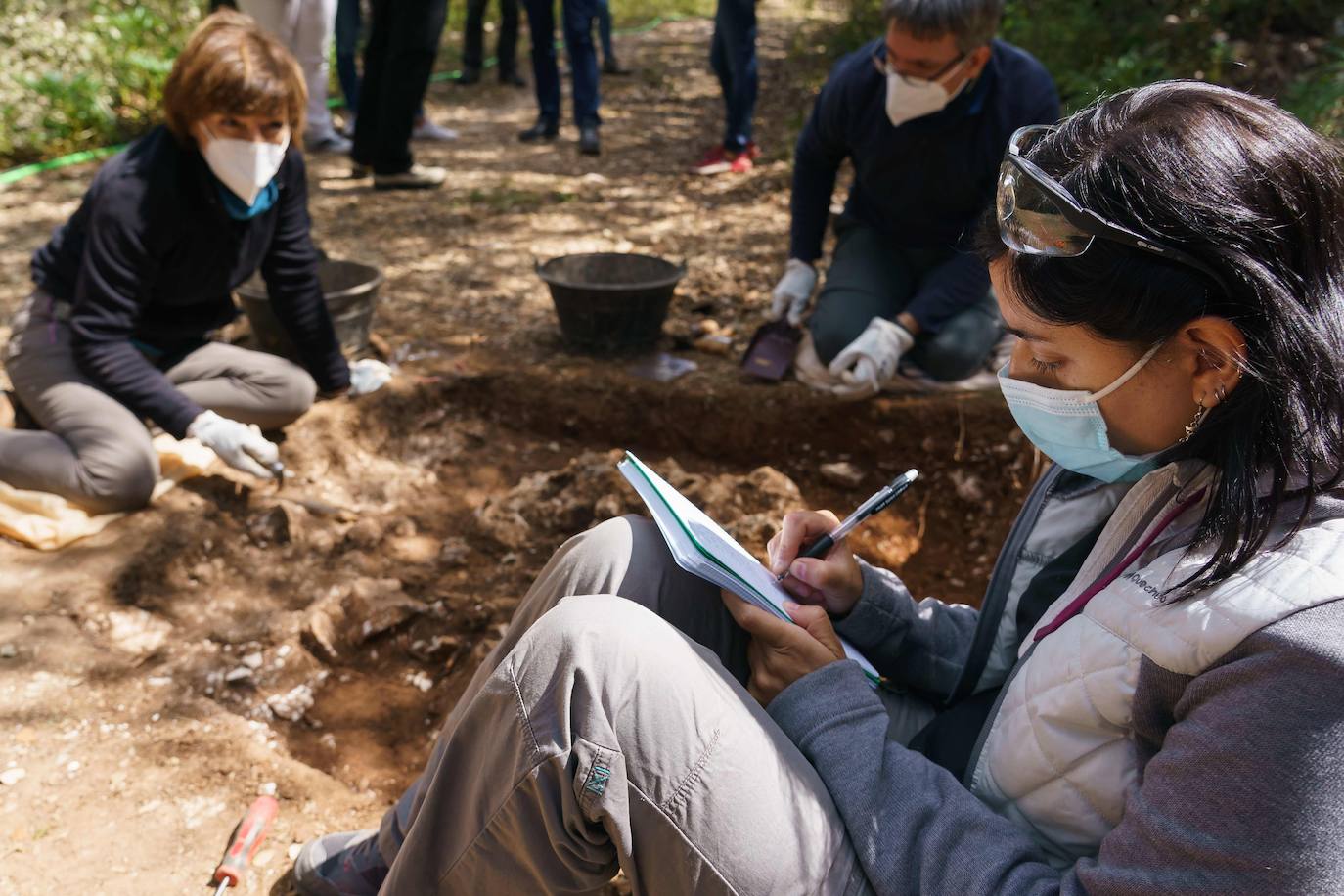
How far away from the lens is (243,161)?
278 centimetres

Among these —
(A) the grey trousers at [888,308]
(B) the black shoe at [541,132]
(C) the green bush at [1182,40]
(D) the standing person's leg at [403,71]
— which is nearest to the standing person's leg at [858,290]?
(A) the grey trousers at [888,308]

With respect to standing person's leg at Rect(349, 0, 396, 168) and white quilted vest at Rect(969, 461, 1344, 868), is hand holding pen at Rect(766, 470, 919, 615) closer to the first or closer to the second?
white quilted vest at Rect(969, 461, 1344, 868)

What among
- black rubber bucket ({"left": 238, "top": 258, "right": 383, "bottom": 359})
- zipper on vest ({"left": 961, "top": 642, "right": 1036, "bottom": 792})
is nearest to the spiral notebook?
zipper on vest ({"left": 961, "top": 642, "right": 1036, "bottom": 792})

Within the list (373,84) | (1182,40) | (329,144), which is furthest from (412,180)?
(1182,40)

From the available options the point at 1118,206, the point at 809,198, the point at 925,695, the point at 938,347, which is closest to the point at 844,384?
the point at 938,347

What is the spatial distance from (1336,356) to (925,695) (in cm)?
88

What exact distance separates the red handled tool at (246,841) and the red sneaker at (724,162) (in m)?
4.96

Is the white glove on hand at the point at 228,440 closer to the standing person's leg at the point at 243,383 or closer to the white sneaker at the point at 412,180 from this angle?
the standing person's leg at the point at 243,383

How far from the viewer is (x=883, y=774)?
4.25 feet

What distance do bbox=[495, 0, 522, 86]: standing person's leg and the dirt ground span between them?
349 centimetres

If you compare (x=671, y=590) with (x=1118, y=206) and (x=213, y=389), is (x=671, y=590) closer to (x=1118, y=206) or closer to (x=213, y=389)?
(x=1118, y=206)

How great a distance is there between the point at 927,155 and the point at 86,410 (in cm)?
273

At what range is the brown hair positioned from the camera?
2.65 metres

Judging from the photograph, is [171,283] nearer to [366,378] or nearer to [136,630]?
[366,378]
